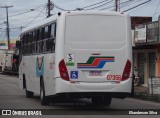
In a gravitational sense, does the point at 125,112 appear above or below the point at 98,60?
below

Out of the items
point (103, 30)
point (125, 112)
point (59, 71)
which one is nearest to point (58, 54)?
Answer: point (59, 71)

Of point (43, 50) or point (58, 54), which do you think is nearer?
point (58, 54)

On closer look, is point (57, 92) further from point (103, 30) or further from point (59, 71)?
point (103, 30)

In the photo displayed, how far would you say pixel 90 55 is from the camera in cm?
1595

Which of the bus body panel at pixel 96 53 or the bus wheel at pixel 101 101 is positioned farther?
the bus wheel at pixel 101 101

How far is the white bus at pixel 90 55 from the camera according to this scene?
1573 cm

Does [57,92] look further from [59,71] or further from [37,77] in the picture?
[37,77]

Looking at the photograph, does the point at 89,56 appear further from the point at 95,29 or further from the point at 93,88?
the point at 93,88

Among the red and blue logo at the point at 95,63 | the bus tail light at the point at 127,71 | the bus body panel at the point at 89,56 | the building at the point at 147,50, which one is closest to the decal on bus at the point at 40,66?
the bus body panel at the point at 89,56

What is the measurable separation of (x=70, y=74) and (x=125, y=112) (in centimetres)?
231

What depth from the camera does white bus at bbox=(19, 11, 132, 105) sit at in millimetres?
15727

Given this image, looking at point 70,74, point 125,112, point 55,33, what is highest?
point 55,33

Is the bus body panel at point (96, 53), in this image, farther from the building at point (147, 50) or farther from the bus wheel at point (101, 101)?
the building at point (147, 50)

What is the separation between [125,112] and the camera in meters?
16.1
